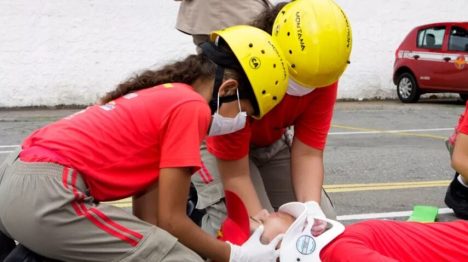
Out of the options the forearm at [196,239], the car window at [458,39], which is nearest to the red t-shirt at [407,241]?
the forearm at [196,239]

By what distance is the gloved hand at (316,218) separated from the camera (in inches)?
100

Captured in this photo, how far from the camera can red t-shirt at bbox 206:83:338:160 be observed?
287 centimetres

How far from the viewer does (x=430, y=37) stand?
1415cm

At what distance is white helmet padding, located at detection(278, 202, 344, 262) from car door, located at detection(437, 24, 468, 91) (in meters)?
11.6

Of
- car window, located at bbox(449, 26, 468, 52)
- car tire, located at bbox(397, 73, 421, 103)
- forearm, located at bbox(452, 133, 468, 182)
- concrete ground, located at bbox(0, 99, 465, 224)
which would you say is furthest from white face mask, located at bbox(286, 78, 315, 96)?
car tire, located at bbox(397, 73, 421, 103)

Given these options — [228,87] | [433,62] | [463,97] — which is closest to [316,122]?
[228,87]

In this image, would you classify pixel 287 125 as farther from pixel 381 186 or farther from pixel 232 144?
pixel 381 186

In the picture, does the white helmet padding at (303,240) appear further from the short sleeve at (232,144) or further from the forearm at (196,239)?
the short sleeve at (232,144)

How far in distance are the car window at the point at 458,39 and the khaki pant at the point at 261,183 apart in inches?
437

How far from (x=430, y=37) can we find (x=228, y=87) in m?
12.7

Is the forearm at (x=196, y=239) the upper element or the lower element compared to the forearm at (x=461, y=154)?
upper

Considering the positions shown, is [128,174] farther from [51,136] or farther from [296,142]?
[296,142]

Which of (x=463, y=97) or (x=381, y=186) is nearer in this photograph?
(x=381, y=186)

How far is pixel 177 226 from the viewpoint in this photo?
2264 mm
